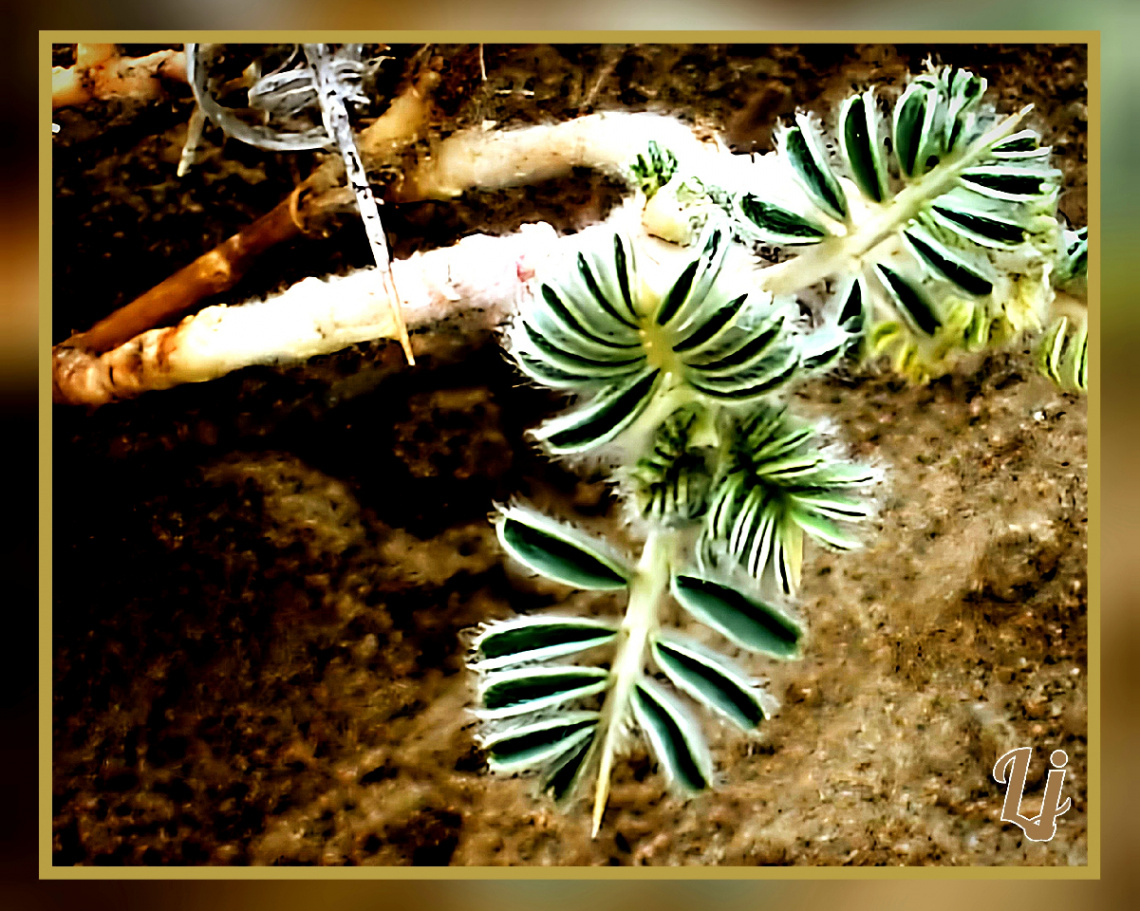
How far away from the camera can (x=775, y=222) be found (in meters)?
0.53

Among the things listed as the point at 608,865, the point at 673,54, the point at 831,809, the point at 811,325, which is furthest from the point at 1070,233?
the point at 608,865

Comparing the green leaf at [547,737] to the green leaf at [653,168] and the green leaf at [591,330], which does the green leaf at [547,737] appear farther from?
the green leaf at [653,168]

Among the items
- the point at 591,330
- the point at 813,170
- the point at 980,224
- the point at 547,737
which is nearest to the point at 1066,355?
the point at 980,224

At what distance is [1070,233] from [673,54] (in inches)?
11.0

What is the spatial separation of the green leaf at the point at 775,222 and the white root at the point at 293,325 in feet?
0.40

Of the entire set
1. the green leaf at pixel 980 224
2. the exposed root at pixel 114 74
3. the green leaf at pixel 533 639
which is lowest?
the green leaf at pixel 533 639

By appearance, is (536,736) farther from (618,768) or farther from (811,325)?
(811,325)

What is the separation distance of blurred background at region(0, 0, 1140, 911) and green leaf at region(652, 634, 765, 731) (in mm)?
111

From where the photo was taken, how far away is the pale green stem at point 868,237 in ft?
1.73

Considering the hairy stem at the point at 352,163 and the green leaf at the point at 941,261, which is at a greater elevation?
the hairy stem at the point at 352,163

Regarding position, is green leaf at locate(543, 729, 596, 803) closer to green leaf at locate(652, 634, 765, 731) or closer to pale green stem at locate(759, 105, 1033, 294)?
green leaf at locate(652, 634, 765, 731)

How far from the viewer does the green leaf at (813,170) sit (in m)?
0.52

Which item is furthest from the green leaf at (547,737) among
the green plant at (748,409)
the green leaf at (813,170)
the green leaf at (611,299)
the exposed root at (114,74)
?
the exposed root at (114,74)

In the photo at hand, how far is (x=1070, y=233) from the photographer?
1.77 feet
